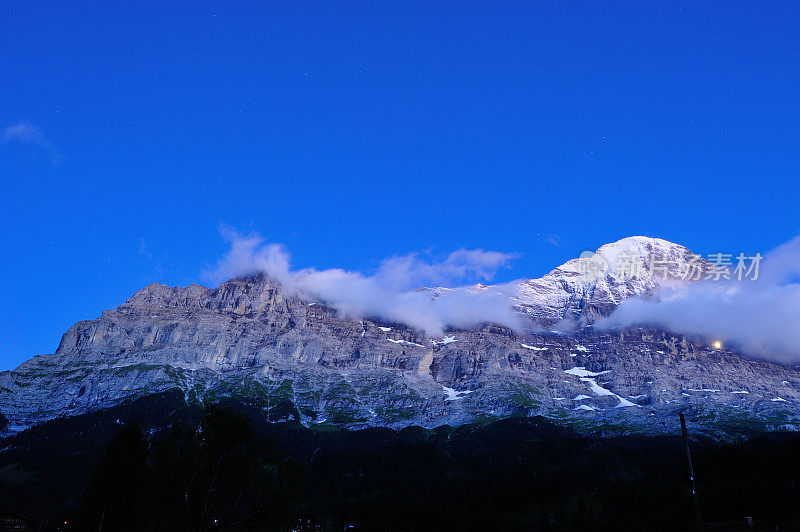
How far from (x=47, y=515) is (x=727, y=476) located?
22512 cm

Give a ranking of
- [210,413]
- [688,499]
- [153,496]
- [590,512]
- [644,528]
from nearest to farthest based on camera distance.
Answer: [153,496]
[210,413]
[644,528]
[688,499]
[590,512]

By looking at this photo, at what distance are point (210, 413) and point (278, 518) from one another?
45.6ft

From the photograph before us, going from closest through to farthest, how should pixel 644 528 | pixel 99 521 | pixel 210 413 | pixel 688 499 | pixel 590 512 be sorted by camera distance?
pixel 210 413
pixel 99 521
pixel 644 528
pixel 688 499
pixel 590 512

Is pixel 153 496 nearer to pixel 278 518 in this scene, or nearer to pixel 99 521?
pixel 278 518

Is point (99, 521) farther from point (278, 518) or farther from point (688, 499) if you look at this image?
point (688, 499)

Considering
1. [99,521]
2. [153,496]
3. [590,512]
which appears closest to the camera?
[153,496]

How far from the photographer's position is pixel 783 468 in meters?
185

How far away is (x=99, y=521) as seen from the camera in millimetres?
73688

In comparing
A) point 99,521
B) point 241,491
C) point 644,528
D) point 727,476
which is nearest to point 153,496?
point 241,491

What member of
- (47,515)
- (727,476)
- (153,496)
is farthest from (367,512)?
(153,496)

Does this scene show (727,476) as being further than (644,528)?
Yes

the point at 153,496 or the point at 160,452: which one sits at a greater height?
the point at 160,452

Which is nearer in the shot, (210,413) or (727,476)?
(210,413)

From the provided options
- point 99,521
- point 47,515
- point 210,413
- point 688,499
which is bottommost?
point 47,515
